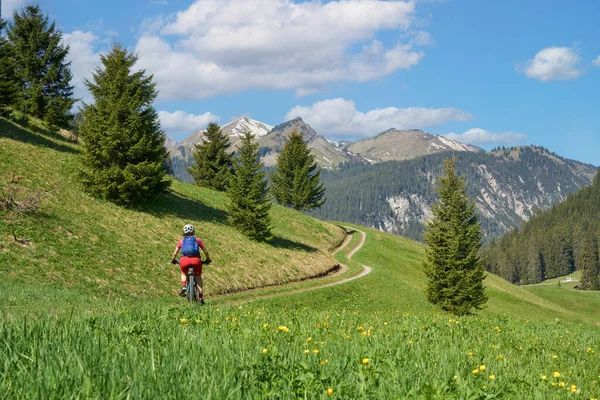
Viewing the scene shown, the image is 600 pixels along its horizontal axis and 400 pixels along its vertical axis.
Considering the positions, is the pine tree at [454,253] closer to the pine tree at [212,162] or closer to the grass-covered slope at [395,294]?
the grass-covered slope at [395,294]

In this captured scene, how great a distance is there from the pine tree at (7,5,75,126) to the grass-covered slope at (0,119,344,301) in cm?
445

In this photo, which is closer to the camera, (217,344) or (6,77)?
(217,344)

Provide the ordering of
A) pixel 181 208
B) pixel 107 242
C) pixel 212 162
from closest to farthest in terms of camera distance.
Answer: pixel 107 242
pixel 181 208
pixel 212 162

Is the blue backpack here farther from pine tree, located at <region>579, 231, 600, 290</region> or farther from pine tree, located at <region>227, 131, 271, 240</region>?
pine tree, located at <region>579, 231, 600, 290</region>

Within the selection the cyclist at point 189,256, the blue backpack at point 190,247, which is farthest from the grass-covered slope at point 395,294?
the blue backpack at point 190,247

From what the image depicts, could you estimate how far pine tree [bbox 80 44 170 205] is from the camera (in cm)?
3042

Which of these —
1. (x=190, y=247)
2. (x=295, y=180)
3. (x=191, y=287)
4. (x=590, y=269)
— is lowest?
(x=191, y=287)

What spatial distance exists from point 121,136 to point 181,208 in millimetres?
8367

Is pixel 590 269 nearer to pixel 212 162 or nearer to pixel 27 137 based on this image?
pixel 212 162

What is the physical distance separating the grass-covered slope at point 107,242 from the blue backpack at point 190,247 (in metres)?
6.08

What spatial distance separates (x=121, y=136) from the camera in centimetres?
3112

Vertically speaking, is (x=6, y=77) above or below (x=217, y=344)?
above

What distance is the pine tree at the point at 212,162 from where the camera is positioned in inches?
2405

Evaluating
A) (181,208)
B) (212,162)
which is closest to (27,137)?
(181,208)
